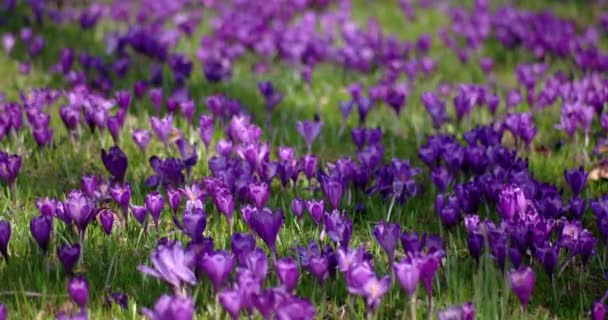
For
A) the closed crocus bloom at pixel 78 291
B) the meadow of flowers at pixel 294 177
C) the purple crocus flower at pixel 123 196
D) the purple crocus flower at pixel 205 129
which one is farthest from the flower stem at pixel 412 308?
the purple crocus flower at pixel 205 129

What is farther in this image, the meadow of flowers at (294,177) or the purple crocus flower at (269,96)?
the purple crocus flower at (269,96)

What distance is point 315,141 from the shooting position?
5176 mm

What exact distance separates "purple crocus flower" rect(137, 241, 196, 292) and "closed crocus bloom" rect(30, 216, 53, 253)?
58 cm

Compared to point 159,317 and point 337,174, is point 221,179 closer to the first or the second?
point 337,174

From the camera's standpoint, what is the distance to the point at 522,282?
8.64 feet

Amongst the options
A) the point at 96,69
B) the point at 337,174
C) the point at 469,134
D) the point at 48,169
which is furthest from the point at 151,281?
the point at 96,69

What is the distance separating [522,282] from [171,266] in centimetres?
124

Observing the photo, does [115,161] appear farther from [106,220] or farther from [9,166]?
[106,220]

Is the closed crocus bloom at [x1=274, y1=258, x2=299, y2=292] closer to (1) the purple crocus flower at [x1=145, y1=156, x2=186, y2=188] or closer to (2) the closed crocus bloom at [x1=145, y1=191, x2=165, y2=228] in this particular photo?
(2) the closed crocus bloom at [x1=145, y1=191, x2=165, y2=228]

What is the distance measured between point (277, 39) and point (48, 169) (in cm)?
374

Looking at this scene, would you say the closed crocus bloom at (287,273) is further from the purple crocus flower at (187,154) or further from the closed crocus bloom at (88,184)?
the purple crocus flower at (187,154)

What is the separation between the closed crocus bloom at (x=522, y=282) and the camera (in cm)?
262

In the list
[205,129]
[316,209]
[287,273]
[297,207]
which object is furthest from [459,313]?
[205,129]

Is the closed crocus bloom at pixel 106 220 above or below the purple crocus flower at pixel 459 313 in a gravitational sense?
below
